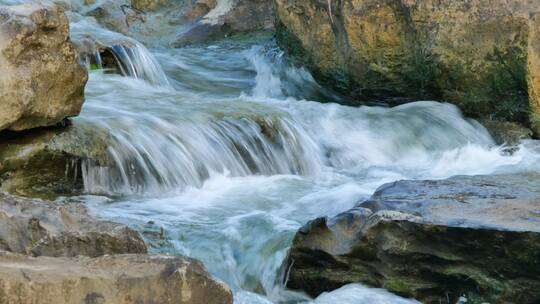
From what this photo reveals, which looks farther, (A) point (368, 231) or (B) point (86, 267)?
(A) point (368, 231)

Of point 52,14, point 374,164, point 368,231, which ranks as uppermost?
point 52,14

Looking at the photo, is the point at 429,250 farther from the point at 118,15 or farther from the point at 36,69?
the point at 118,15

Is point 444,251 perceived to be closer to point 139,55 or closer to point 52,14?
point 52,14

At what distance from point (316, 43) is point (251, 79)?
985mm

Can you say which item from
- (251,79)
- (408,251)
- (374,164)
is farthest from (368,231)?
(251,79)

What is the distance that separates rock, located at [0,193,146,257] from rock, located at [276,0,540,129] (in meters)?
4.62

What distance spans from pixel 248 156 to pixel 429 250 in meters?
2.53

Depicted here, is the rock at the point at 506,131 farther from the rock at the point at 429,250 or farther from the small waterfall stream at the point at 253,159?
the rock at the point at 429,250

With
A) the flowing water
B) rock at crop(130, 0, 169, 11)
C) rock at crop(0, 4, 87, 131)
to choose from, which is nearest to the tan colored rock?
the flowing water

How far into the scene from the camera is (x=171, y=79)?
29.0ft

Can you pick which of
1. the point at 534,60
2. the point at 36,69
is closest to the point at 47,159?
the point at 36,69

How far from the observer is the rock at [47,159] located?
5426 millimetres

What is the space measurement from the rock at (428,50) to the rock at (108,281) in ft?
16.3

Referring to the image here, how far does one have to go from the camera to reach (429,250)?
4340 mm
